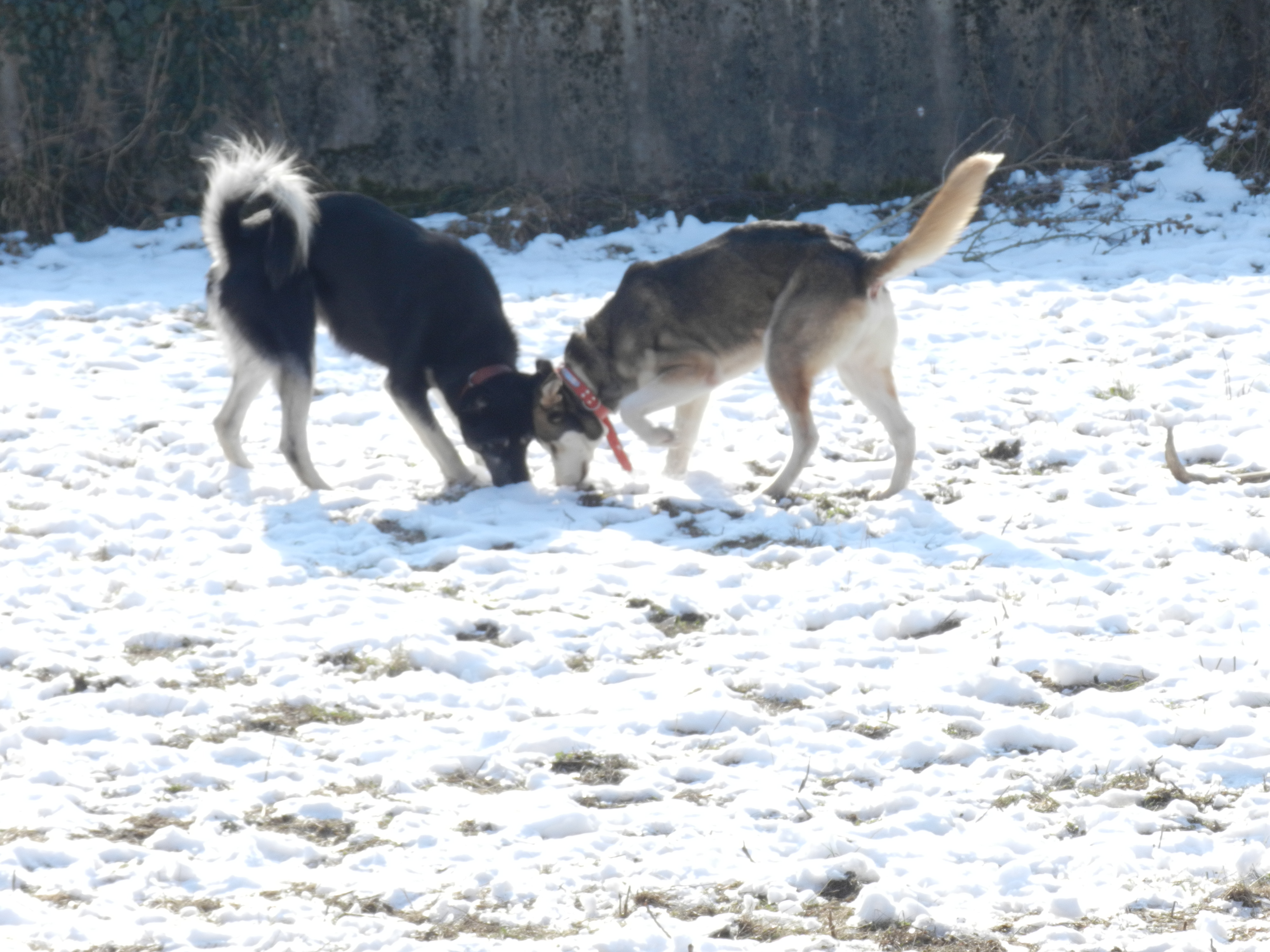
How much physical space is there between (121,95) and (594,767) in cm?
746

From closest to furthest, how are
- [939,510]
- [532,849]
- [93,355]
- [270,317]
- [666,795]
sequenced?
[532,849], [666,795], [939,510], [270,317], [93,355]

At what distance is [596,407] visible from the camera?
5453 millimetres

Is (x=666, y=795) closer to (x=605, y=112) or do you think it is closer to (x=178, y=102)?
(x=605, y=112)

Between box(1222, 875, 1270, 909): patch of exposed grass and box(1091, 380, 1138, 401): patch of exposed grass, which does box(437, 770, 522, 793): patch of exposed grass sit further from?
box(1091, 380, 1138, 401): patch of exposed grass

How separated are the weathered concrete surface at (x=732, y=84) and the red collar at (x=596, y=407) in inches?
156

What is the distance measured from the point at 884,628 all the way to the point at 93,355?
466 cm

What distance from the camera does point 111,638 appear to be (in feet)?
12.8

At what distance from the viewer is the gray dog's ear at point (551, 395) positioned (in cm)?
544

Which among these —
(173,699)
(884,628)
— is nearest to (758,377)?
(884,628)

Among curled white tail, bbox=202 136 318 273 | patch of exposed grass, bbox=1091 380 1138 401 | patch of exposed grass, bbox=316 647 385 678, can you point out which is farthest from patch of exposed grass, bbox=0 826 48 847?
patch of exposed grass, bbox=1091 380 1138 401

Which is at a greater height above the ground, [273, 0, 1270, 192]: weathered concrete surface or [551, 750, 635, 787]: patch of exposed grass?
[273, 0, 1270, 192]: weathered concrete surface

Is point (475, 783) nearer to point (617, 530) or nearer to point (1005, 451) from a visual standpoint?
point (617, 530)

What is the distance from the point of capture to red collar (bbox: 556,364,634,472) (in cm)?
545

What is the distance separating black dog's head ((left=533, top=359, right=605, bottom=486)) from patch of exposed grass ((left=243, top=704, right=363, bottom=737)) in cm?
214
